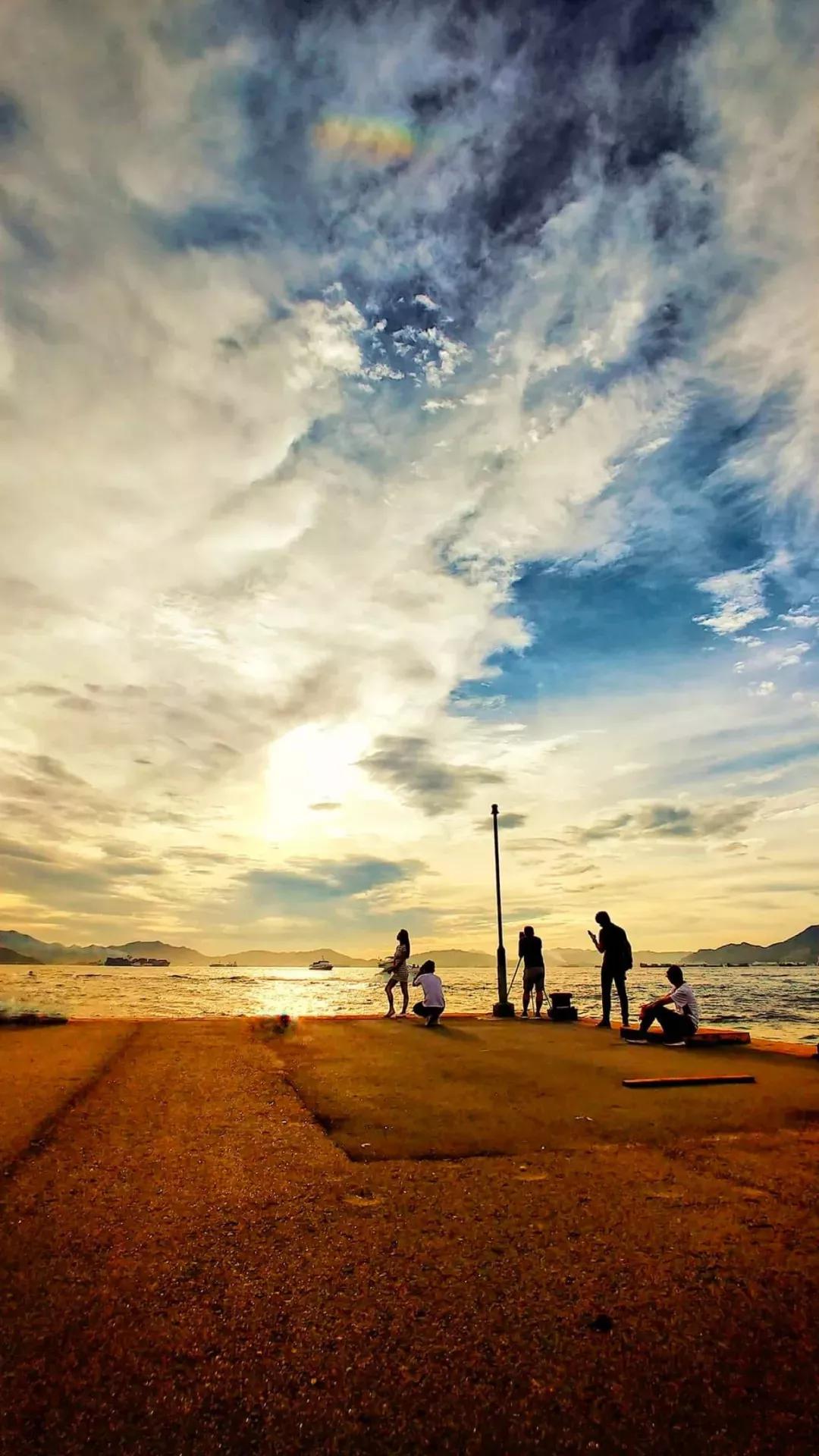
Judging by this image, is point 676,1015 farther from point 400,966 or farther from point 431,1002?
point 400,966

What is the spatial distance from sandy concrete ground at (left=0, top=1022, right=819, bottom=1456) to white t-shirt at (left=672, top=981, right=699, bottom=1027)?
20.6ft

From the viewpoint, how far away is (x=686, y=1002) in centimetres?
1245

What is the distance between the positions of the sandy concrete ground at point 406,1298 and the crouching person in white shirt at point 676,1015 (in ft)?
20.1

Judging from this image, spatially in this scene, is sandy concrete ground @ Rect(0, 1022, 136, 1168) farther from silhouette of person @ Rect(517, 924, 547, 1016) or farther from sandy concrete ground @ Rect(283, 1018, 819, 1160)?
silhouette of person @ Rect(517, 924, 547, 1016)

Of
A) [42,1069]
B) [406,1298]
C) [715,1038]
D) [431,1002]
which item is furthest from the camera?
[431,1002]

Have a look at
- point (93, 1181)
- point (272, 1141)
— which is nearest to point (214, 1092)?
point (272, 1141)

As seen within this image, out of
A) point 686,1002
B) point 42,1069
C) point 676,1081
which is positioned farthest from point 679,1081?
point 42,1069

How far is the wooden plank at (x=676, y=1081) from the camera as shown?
8.44 m

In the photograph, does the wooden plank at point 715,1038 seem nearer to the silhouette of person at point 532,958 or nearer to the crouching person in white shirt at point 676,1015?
the crouching person in white shirt at point 676,1015

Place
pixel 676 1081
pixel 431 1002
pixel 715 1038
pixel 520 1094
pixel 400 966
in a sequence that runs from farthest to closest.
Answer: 1. pixel 400 966
2. pixel 431 1002
3. pixel 715 1038
4. pixel 676 1081
5. pixel 520 1094

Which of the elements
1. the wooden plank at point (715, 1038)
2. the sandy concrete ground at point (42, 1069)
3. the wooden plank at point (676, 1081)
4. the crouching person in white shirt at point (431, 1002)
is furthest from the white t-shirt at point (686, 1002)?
the sandy concrete ground at point (42, 1069)

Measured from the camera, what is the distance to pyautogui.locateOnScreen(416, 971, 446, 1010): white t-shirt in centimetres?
1520

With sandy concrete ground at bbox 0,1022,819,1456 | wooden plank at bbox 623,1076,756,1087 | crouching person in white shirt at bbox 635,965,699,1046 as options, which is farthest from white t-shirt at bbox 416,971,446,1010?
sandy concrete ground at bbox 0,1022,819,1456

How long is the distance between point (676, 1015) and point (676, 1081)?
4153mm
